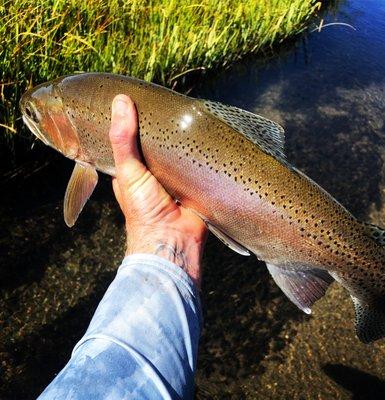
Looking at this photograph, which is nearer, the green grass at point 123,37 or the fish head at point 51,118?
the fish head at point 51,118

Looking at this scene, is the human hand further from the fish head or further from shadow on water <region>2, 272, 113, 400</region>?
shadow on water <region>2, 272, 113, 400</region>

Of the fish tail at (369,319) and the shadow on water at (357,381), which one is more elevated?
the fish tail at (369,319)

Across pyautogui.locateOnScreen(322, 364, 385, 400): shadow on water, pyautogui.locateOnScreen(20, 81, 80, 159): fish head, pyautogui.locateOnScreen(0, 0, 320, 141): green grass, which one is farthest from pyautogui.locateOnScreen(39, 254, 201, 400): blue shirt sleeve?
pyautogui.locateOnScreen(0, 0, 320, 141): green grass

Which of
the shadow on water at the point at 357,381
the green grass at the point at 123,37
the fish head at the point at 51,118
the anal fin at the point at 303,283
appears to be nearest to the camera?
the anal fin at the point at 303,283

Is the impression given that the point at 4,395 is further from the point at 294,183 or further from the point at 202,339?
the point at 294,183

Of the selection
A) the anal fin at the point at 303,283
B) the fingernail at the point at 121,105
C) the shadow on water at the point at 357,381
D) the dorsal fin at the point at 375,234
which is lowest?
the shadow on water at the point at 357,381

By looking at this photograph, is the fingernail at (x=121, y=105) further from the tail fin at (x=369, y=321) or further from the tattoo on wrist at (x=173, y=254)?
the tail fin at (x=369, y=321)

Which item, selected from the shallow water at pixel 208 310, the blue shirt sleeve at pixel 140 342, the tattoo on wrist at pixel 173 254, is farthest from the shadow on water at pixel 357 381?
the blue shirt sleeve at pixel 140 342

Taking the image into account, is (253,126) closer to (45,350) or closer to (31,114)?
(31,114)
